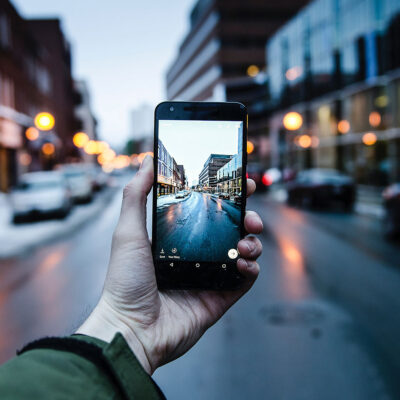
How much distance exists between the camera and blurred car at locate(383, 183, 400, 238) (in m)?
11.2

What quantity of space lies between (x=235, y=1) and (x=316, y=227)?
5976 centimetres

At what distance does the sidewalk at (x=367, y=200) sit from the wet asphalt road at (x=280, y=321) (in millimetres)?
6924

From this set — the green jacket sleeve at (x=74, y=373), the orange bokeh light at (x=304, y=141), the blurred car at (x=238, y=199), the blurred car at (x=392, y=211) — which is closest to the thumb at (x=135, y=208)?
the blurred car at (x=238, y=199)

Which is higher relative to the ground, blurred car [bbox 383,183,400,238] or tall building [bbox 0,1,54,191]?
tall building [bbox 0,1,54,191]

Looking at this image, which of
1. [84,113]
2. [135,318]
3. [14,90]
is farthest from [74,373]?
[84,113]

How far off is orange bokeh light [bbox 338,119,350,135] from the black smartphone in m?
30.9

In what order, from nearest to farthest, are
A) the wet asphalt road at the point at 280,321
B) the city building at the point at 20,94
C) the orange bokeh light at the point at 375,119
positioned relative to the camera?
the wet asphalt road at the point at 280,321, the orange bokeh light at the point at 375,119, the city building at the point at 20,94

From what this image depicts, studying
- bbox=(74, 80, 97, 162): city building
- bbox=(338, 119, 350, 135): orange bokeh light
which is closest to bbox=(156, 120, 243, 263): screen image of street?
bbox=(338, 119, 350, 135): orange bokeh light

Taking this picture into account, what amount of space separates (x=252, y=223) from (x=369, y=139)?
93.2 ft

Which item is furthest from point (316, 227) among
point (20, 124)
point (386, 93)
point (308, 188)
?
point (20, 124)

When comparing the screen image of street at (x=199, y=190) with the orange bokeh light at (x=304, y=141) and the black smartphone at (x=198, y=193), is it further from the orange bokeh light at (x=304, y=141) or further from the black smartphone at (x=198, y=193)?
the orange bokeh light at (x=304, y=141)

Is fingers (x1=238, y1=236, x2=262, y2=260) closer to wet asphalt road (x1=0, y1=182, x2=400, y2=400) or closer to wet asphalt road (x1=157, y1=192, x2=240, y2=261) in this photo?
wet asphalt road (x1=157, y1=192, x2=240, y2=261)

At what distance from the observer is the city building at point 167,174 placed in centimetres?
170

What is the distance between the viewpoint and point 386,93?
2638 centimetres
